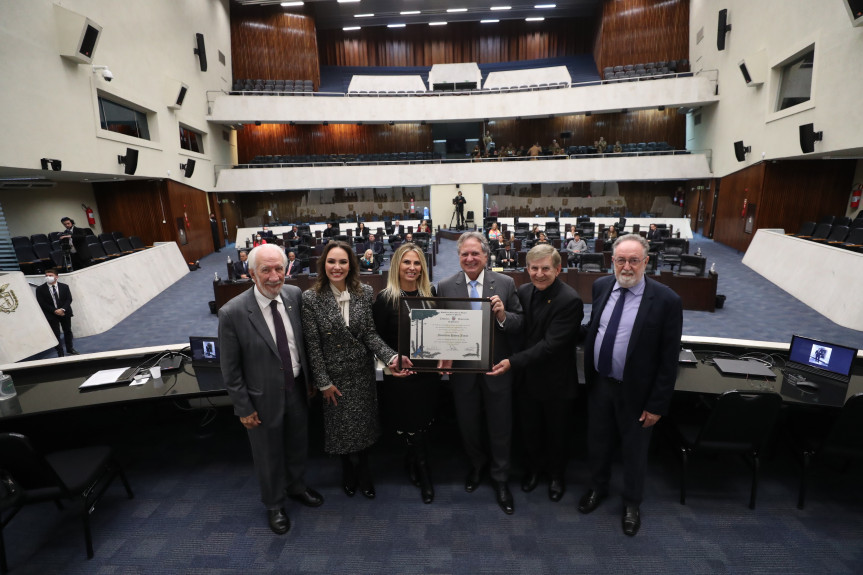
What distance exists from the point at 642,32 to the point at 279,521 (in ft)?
80.2

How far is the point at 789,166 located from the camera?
1145 cm

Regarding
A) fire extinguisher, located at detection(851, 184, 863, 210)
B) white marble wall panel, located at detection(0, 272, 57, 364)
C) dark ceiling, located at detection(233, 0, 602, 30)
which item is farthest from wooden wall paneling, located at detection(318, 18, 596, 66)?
white marble wall panel, located at detection(0, 272, 57, 364)

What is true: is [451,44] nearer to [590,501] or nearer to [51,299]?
[51,299]

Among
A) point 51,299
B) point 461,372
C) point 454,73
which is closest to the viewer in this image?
point 461,372

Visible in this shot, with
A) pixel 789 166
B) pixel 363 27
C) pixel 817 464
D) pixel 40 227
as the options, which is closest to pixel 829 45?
pixel 789 166

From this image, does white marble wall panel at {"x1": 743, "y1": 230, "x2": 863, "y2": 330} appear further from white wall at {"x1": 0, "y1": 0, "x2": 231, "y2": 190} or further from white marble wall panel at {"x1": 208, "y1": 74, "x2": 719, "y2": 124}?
white wall at {"x1": 0, "y1": 0, "x2": 231, "y2": 190}

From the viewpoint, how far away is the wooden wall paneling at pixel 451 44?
80.5 feet

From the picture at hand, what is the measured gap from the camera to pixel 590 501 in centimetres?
269

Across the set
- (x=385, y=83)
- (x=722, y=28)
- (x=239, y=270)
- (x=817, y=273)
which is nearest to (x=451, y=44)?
(x=385, y=83)

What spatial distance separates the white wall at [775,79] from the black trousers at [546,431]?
32.7 feet

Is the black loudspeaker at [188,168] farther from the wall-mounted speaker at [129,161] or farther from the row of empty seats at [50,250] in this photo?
the row of empty seats at [50,250]

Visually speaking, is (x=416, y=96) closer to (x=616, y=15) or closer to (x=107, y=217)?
(x=616, y=15)

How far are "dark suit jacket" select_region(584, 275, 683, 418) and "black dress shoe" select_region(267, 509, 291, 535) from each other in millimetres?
2231

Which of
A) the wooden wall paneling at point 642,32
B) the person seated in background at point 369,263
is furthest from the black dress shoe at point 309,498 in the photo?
the wooden wall paneling at point 642,32
